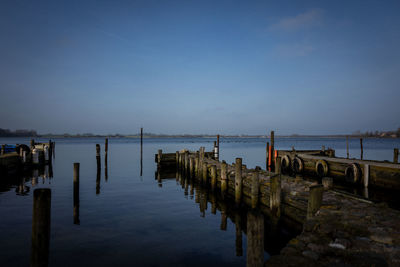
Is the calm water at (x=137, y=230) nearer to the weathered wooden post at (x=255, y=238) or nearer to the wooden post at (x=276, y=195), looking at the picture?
the weathered wooden post at (x=255, y=238)

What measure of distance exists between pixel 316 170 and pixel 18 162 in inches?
1158

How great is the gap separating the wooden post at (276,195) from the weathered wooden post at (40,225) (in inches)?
293

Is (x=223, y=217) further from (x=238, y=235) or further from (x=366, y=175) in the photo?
(x=366, y=175)

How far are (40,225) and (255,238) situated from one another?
13.6 feet

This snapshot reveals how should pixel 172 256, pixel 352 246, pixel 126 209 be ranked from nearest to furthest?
pixel 352 246 → pixel 172 256 → pixel 126 209

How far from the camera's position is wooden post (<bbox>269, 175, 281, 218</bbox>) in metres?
9.26

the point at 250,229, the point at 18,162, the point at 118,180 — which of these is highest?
the point at 250,229

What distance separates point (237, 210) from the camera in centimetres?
1272

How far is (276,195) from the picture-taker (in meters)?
9.37

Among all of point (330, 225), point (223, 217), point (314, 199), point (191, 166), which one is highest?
point (314, 199)

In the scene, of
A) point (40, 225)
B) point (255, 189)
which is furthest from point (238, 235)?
point (40, 225)

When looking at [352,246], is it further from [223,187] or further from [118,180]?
[118,180]

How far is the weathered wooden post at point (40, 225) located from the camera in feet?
15.3

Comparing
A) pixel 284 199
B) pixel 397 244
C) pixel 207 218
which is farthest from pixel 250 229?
pixel 207 218
